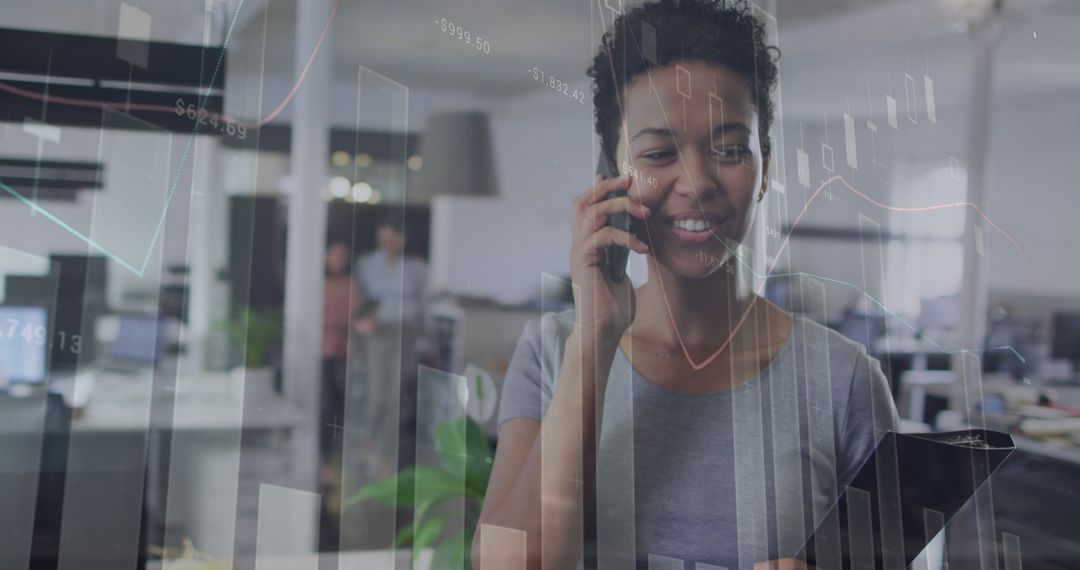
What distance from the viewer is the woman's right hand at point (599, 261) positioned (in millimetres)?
1087

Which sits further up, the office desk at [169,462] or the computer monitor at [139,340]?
the computer monitor at [139,340]

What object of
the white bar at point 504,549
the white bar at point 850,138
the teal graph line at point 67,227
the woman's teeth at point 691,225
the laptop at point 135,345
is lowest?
the white bar at point 504,549

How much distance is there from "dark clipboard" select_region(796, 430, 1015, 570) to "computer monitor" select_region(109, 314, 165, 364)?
0.92 meters

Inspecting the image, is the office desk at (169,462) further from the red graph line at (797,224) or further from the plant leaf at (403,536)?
the red graph line at (797,224)

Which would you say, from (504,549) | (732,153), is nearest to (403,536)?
(504,549)

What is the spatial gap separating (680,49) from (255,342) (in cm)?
70

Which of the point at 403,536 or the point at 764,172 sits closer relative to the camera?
the point at 403,536

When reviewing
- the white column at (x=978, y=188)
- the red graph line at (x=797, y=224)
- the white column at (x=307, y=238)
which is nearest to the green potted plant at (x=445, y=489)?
the white column at (x=307, y=238)

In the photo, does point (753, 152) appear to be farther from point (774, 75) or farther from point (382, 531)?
point (382, 531)

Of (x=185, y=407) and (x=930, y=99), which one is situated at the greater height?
(x=930, y=99)

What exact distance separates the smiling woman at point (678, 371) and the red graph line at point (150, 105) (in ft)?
1.21

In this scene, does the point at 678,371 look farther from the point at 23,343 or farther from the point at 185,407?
the point at 23,343

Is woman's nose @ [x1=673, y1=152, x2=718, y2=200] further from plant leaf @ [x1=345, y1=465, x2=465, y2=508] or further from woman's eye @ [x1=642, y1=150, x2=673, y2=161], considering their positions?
plant leaf @ [x1=345, y1=465, x2=465, y2=508]

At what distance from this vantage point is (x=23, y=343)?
2.58 feet
